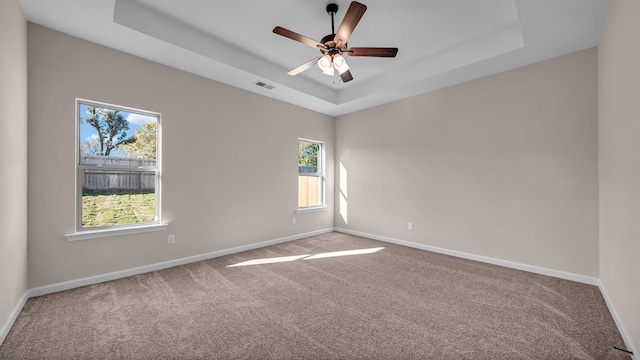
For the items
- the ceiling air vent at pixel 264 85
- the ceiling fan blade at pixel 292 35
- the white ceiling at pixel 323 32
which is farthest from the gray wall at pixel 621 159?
the ceiling air vent at pixel 264 85

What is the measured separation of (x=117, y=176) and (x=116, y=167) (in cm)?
12

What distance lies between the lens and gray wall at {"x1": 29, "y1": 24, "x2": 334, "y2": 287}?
105 inches

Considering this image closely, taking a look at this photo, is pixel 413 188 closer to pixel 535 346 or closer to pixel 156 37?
pixel 535 346

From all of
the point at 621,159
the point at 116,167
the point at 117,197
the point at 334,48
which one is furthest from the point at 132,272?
the point at 621,159

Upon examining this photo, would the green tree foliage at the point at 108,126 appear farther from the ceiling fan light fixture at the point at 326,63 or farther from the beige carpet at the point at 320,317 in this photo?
the ceiling fan light fixture at the point at 326,63

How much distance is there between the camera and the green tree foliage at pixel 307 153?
5.44 meters

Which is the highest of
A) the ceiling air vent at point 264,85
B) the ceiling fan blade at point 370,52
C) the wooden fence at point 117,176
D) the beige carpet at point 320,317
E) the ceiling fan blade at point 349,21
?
the ceiling air vent at point 264,85

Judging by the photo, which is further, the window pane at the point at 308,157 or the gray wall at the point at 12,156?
the window pane at the point at 308,157

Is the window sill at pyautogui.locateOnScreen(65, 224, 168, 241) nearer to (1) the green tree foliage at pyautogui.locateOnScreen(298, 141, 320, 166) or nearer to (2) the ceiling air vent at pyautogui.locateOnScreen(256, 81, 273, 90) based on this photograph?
(2) the ceiling air vent at pyautogui.locateOnScreen(256, 81, 273, 90)

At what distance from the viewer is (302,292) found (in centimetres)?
277

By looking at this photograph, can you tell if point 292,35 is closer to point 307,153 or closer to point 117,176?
point 117,176

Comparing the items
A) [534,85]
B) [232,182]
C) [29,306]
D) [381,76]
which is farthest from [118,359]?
[534,85]

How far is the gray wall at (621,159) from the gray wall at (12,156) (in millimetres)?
4502

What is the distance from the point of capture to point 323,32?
317cm
